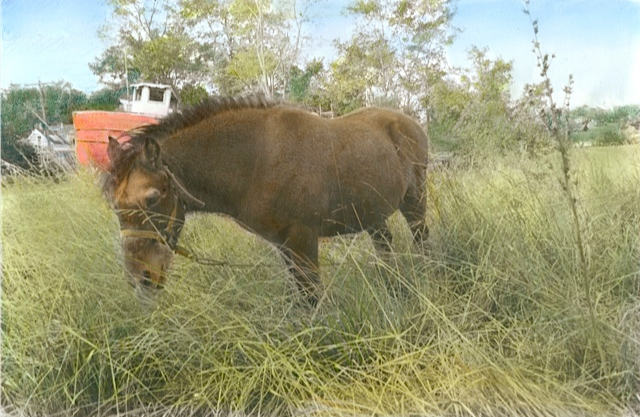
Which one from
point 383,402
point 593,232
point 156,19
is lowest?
point 383,402

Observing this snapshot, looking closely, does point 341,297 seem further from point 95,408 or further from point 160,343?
point 95,408

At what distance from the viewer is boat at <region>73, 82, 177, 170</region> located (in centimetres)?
171

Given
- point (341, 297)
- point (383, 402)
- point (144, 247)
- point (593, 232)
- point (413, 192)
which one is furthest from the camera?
point (413, 192)

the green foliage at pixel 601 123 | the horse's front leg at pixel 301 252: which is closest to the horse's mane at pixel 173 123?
the horse's front leg at pixel 301 252

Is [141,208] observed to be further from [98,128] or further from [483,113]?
[483,113]

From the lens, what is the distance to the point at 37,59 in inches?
69.4

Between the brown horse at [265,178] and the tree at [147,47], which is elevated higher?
the tree at [147,47]

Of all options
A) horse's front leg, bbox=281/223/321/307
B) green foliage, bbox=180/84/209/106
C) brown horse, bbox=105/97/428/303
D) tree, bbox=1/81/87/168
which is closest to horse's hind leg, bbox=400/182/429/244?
brown horse, bbox=105/97/428/303

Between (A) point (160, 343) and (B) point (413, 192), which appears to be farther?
(B) point (413, 192)

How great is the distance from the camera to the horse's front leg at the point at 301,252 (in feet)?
5.63

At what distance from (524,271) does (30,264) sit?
160 centimetres

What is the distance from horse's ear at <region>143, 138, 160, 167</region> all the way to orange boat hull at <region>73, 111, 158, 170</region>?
7.0 inches

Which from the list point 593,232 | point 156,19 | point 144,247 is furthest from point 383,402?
point 156,19

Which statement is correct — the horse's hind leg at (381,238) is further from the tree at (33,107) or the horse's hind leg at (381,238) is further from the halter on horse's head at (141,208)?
the tree at (33,107)
